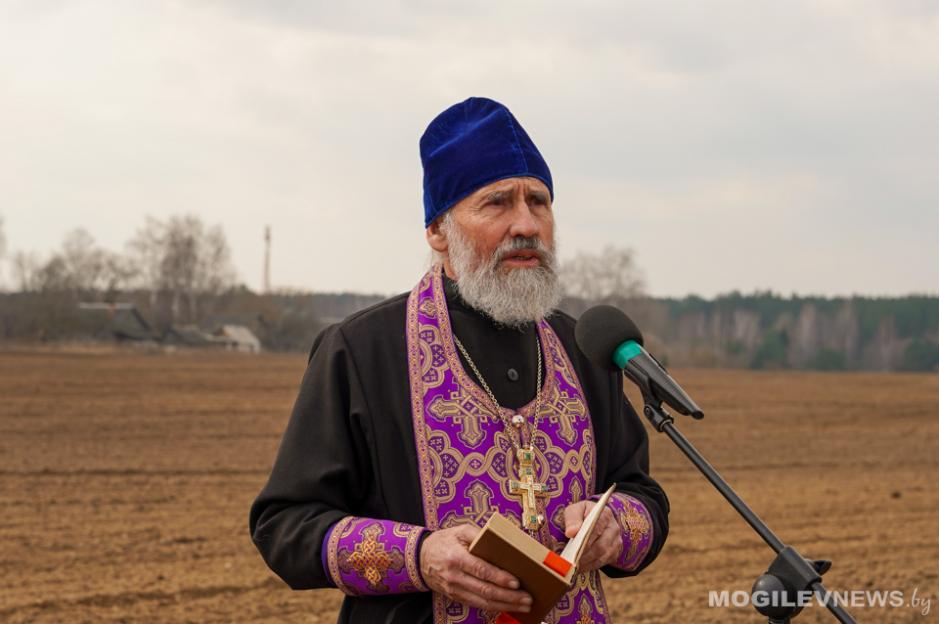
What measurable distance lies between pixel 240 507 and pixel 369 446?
10303 mm

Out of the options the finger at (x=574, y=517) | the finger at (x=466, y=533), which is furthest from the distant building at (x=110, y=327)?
the finger at (x=466, y=533)

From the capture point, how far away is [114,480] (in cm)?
1422

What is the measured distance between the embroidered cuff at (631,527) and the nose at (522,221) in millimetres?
752

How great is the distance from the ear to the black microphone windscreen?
613 mm

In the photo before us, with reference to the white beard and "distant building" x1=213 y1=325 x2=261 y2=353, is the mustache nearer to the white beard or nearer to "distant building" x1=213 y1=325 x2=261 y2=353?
the white beard

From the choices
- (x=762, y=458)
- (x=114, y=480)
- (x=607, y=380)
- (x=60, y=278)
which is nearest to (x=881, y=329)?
(x=60, y=278)

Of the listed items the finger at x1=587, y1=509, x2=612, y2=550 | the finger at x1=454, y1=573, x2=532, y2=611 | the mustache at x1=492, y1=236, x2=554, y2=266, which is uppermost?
the mustache at x1=492, y1=236, x2=554, y2=266

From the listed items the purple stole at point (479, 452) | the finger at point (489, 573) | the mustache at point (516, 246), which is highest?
the mustache at point (516, 246)

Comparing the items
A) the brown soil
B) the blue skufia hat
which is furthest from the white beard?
the brown soil

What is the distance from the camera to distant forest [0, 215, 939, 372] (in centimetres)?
6588

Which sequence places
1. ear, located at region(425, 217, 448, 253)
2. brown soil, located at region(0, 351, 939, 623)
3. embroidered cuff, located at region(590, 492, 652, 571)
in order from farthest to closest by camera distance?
brown soil, located at region(0, 351, 939, 623)
ear, located at region(425, 217, 448, 253)
embroidered cuff, located at region(590, 492, 652, 571)

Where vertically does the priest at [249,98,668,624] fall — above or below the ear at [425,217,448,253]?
below

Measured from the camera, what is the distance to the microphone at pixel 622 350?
8.40ft

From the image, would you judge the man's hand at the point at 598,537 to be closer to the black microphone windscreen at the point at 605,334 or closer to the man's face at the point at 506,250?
the black microphone windscreen at the point at 605,334
